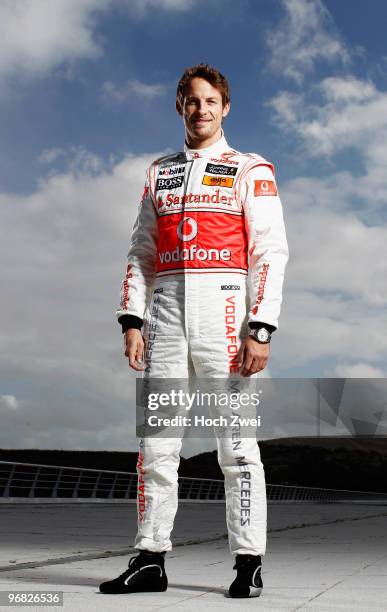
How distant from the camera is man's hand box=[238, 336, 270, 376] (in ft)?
11.5

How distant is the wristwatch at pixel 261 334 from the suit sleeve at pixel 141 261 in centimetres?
57

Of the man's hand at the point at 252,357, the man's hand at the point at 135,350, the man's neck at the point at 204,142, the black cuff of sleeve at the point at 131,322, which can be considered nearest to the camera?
the man's hand at the point at 252,357

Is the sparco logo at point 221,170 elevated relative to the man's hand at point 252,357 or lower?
elevated

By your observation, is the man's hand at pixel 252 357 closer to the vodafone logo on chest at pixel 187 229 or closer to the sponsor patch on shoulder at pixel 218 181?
the vodafone logo on chest at pixel 187 229

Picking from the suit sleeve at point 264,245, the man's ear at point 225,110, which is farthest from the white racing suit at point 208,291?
the man's ear at point 225,110

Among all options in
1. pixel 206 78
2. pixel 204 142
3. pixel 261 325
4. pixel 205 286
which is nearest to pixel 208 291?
pixel 205 286

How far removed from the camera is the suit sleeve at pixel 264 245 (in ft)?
11.7

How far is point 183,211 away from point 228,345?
0.64m

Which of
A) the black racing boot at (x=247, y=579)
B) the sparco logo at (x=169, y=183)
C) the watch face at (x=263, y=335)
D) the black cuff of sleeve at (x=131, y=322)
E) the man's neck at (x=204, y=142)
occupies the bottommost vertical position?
the black racing boot at (x=247, y=579)

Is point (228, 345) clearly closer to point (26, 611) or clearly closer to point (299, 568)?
point (26, 611)

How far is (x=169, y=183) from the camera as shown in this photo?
3865 mm

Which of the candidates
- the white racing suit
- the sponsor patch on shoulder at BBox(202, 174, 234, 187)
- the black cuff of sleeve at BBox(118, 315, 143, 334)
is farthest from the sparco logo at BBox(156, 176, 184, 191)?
the black cuff of sleeve at BBox(118, 315, 143, 334)

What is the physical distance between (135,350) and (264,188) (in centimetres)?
92

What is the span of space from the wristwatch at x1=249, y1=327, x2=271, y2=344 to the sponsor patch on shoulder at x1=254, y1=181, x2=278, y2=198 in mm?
620
